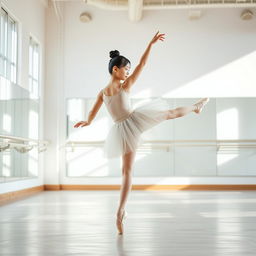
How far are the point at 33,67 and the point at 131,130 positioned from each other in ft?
16.0

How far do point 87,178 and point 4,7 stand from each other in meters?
3.45

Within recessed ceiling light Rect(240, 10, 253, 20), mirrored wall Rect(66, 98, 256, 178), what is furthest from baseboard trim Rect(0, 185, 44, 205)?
recessed ceiling light Rect(240, 10, 253, 20)

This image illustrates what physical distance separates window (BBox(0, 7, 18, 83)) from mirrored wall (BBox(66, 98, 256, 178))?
198cm

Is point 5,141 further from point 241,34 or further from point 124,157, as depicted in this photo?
point 241,34

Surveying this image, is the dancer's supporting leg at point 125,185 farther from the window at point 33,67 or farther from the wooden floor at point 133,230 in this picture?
the window at point 33,67

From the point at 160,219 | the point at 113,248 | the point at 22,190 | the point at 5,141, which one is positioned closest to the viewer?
the point at 113,248

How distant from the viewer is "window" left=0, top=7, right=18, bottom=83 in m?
5.80

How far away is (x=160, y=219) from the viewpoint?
12.1 ft

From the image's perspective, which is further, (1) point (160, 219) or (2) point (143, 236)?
(1) point (160, 219)

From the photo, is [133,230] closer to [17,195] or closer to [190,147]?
[17,195]

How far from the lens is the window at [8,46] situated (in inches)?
228

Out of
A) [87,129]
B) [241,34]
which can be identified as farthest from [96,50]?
[241,34]

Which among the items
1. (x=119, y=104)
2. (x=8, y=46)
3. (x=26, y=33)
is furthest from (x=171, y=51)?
(x=119, y=104)

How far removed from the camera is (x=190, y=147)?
7.84 m
